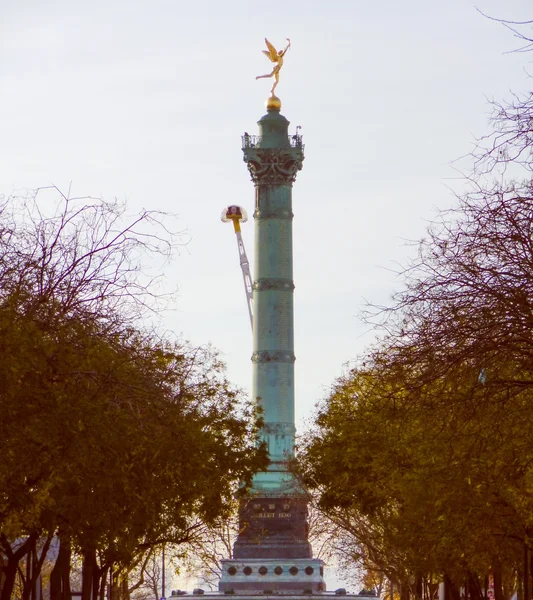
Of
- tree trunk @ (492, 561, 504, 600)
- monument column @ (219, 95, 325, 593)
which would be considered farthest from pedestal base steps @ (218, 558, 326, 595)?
tree trunk @ (492, 561, 504, 600)

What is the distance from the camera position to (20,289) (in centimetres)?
2581

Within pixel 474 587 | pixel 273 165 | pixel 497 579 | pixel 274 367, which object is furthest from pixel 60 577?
pixel 273 165

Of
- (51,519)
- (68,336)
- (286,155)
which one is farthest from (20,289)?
(286,155)

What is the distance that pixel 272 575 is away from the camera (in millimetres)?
71188

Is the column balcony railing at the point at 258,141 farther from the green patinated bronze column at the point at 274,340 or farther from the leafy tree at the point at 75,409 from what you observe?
the leafy tree at the point at 75,409

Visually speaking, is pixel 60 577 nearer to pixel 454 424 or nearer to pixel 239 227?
pixel 454 424

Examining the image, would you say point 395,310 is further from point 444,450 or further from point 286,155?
point 286,155

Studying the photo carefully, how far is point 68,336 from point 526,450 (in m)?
8.25

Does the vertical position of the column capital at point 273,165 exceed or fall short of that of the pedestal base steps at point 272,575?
it exceeds it

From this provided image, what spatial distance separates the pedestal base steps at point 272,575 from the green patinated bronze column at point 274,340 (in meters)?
3.01

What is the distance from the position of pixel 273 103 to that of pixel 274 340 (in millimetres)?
15348

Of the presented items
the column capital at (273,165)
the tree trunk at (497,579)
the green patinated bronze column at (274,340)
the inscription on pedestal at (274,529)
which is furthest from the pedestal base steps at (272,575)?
the column capital at (273,165)

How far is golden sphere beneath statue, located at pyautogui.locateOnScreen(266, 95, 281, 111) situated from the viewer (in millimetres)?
89188

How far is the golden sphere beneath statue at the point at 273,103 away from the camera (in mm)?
89188
